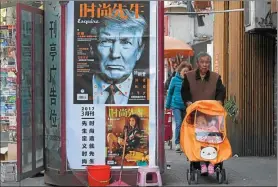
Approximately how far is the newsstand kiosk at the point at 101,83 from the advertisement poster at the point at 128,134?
0.04 feet

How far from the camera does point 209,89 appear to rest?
336 inches

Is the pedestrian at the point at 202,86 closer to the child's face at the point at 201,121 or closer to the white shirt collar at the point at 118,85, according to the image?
the child's face at the point at 201,121

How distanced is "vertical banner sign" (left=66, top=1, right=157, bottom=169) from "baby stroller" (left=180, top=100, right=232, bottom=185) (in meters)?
0.53

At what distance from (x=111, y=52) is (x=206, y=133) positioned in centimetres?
159

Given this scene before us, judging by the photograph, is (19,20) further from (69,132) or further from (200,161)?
(200,161)

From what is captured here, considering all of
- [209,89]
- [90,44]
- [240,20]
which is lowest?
[209,89]

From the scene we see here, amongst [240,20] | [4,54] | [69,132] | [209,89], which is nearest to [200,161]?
[209,89]

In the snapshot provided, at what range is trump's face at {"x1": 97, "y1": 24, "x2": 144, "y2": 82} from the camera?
778 cm

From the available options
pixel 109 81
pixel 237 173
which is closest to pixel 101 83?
pixel 109 81

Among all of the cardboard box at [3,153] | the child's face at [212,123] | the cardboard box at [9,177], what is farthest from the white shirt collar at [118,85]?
the cardboard box at [9,177]

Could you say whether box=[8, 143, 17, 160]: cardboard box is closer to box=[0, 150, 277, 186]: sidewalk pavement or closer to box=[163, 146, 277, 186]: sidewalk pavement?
box=[0, 150, 277, 186]: sidewalk pavement

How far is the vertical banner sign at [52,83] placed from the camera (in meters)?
7.87

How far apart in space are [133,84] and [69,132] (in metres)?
0.99

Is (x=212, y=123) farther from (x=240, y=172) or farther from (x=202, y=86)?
(x=240, y=172)
